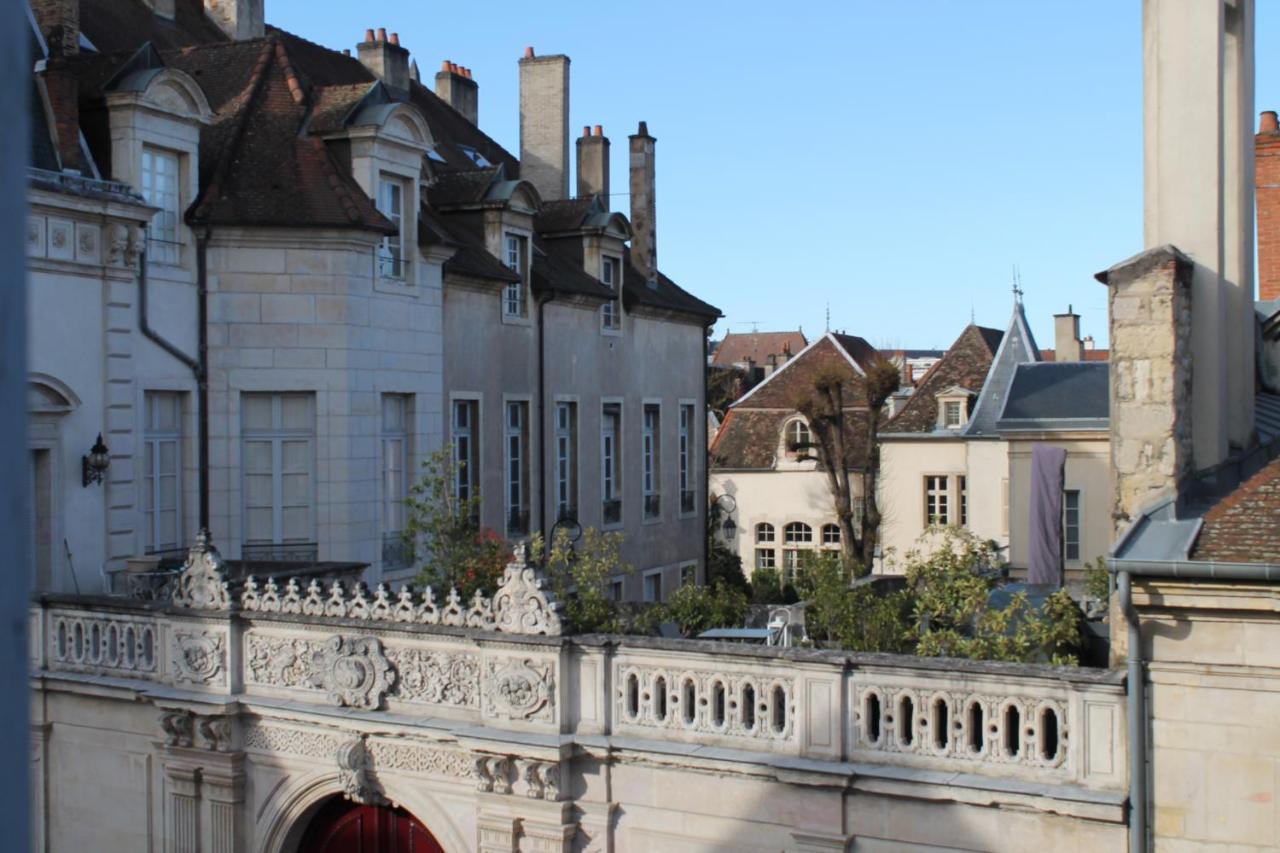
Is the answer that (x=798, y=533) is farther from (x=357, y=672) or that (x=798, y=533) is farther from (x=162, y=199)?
(x=357, y=672)

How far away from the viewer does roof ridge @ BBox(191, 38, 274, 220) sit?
1745 centimetres

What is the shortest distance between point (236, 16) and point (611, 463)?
1047 centimetres

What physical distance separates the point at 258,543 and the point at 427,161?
Answer: 29.9 feet

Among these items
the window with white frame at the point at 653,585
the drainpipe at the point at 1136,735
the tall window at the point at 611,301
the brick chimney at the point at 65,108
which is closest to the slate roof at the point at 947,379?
the window with white frame at the point at 653,585

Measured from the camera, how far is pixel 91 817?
522 inches

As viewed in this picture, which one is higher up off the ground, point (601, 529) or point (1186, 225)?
point (1186, 225)

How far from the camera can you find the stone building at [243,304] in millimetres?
15039

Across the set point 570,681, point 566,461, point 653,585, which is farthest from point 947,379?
point 570,681

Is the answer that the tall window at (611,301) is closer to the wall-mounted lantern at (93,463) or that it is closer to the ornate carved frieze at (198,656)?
the wall-mounted lantern at (93,463)

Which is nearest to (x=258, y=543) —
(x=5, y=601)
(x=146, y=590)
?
(x=146, y=590)

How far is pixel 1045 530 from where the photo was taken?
77.0ft

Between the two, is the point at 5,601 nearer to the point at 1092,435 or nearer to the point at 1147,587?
the point at 1147,587

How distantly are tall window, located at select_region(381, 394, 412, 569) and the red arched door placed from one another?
21.7ft

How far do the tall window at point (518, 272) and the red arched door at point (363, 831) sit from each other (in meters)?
12.1
